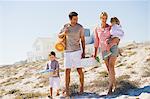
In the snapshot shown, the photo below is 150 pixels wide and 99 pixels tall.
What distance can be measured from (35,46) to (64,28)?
14161mm

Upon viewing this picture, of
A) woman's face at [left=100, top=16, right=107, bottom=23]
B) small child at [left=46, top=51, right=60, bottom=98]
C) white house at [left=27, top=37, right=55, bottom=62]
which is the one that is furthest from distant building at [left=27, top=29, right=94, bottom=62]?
woman's face at [left=100, top=16, right=107, bottom=23]

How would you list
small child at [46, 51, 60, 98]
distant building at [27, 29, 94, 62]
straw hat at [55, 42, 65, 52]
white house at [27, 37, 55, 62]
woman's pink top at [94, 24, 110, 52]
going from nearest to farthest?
woman's pink top at [94, 24, 110, 52] < straw hat at [55, 42, 65, 52] < small child at [46, 51, 60, 98] < distant building at [27, 29, 94, 62] < white house at [27, 37, 55, 62]

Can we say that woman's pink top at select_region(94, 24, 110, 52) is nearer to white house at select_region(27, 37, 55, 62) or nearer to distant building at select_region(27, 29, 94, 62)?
distant building at select_region(27, 29, 94, 62)

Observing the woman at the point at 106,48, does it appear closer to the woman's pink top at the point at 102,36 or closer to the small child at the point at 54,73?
the woman's pink top at the point at 102,36

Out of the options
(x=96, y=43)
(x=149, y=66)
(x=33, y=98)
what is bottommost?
(x=33, y=98)

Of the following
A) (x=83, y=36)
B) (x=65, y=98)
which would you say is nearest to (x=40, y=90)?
(x=65, y=98)

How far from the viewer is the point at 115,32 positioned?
944 cm

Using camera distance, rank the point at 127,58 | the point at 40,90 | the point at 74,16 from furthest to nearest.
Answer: the point at 127,58
the point at 40,90
the point at 74,16

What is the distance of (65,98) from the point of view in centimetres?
984

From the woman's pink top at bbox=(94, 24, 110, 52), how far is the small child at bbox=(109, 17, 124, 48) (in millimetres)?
124

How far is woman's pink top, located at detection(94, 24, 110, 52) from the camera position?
9562mm

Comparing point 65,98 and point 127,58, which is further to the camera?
point 127,58

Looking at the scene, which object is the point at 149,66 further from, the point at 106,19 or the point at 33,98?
the point at 33,98

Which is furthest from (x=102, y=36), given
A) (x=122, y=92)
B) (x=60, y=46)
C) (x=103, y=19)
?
(x=122, y=92)
